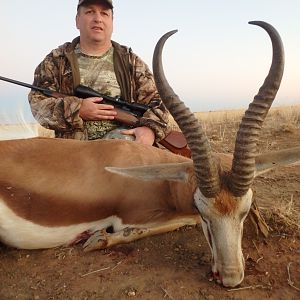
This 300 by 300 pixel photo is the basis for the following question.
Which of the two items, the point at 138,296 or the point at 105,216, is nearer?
the point at 138,296

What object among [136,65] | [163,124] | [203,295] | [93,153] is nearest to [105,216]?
[93,153]

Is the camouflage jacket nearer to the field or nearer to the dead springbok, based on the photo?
the dead springbok

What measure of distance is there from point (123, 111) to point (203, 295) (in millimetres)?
3405

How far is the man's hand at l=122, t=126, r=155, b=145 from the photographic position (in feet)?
19.2

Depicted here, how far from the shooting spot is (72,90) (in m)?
6.20

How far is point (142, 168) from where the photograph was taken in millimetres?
3465

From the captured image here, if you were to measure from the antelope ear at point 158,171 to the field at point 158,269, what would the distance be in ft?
2.38

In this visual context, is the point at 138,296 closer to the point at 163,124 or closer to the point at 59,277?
the point at 59,277

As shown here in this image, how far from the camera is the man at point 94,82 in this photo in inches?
230

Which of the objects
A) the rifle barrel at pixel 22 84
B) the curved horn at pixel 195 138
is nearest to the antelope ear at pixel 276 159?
the curved horn at pixel 195 138

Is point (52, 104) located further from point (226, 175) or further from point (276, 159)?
point (276, 159)

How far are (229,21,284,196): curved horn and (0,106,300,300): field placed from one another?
73cm

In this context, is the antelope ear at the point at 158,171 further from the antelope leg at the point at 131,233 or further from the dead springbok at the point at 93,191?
the antelope leg at the point at 131,233

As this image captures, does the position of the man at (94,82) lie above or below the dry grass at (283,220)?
above
